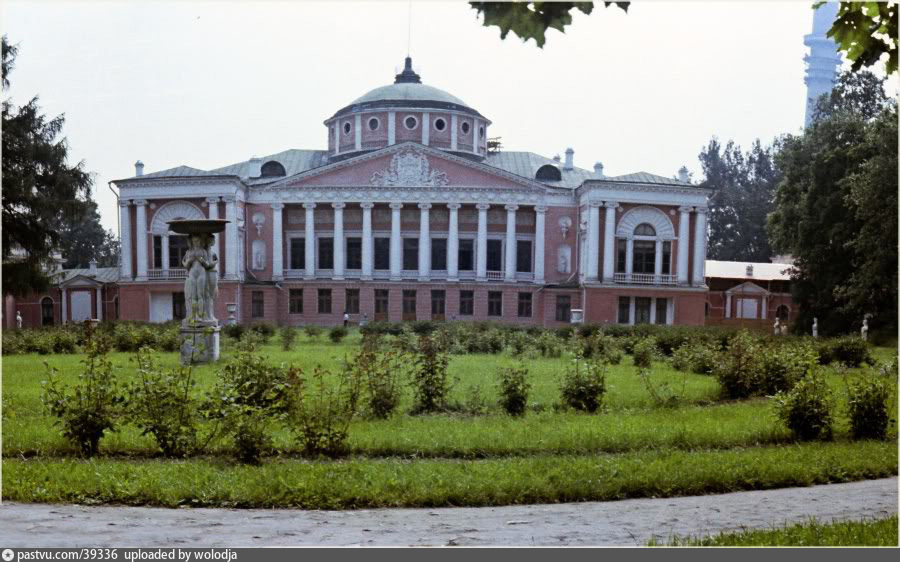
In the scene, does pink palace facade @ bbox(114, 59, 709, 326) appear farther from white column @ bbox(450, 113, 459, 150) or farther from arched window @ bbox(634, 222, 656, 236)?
white column @ bbox(450, 113, 459, 150)

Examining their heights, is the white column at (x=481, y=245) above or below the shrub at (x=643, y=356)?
above

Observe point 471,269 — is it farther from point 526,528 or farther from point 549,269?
point 526,528

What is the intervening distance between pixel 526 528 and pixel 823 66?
5446 millimetres

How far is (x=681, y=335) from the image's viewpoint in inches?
656

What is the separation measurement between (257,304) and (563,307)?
41.8ft

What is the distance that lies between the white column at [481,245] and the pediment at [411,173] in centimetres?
108

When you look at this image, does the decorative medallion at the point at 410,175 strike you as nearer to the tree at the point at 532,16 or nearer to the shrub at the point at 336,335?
the shrub at the point at 336,335

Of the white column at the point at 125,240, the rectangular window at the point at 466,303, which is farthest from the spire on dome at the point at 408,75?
the rectangular window at the point at 466,303

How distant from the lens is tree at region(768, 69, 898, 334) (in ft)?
54.5

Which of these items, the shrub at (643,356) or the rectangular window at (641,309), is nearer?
the shrub at (643,356)

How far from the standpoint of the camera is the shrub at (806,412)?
730 cm

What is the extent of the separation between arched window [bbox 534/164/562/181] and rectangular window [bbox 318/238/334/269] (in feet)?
32.1

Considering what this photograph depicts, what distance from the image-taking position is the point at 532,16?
11.7ft

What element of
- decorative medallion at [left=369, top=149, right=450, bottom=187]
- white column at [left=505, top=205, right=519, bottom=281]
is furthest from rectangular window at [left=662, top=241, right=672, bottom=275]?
decorative medallion at [left=369, top=149, right=450, bottom=187]
